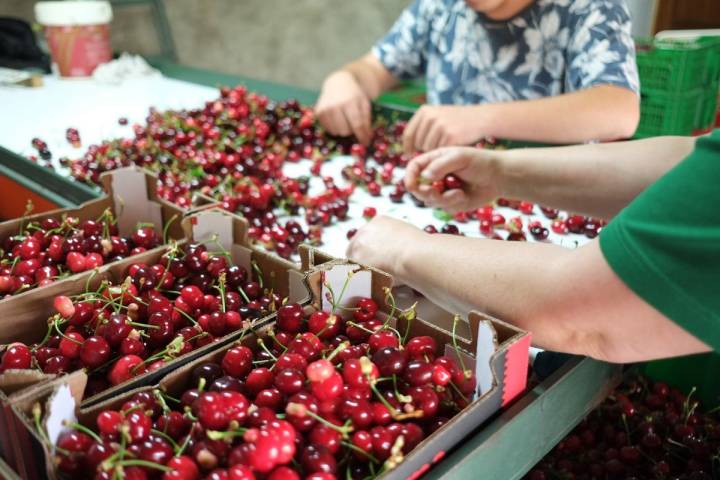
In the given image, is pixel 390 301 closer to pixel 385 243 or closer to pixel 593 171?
pixel 385 243

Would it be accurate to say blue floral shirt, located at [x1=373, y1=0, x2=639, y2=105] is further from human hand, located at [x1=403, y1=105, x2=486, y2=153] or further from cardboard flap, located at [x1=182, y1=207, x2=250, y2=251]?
cardboard flap, located at [x1=182, y1=207, x2=250, y2=251]

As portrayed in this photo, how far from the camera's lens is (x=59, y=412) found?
28.0 inches

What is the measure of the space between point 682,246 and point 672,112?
7.29 feet

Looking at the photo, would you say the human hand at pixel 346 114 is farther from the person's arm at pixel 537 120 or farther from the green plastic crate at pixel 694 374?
the green plastic crate at pixel 694 374

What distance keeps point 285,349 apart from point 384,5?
4.36 metres

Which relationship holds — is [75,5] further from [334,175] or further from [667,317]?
[667,317]

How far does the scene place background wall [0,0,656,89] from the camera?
5066 millimetres

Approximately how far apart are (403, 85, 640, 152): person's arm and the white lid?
1940mm

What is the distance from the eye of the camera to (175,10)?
6.07 m

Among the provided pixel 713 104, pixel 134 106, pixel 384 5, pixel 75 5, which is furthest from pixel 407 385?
pixel 384 5

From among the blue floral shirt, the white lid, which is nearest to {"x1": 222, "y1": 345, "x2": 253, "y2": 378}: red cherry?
the blue floral shirt

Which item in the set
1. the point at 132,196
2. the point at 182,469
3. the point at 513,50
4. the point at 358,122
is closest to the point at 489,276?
the point at 182,469

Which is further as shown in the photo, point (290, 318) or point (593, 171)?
point (593, 171)

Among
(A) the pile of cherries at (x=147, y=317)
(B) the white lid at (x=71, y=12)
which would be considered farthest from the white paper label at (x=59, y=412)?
(B) the white lid at (x=71, y=12)
